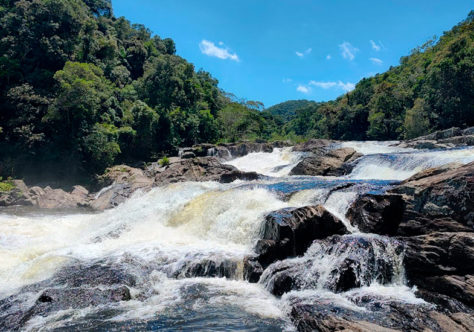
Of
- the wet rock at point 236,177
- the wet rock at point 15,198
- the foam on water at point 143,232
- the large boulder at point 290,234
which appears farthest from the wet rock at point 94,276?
the wet rock at point 15,198

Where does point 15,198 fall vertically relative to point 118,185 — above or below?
below

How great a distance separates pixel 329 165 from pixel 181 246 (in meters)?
12.9

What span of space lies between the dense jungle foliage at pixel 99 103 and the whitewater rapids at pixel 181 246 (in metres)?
9.41

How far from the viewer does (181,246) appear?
10.8 metres

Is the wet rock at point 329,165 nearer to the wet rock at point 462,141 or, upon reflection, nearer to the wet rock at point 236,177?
the wet rock at point 236,177

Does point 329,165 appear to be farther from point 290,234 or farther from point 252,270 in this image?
point 252,270

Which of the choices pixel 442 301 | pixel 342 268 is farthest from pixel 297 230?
pixel 442 301

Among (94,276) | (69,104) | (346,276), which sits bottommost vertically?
(94,276)

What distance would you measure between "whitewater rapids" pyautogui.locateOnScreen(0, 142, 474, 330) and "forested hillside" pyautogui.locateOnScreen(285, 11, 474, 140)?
18946 mm

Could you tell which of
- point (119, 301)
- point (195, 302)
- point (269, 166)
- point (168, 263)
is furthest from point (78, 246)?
point (269, 166)

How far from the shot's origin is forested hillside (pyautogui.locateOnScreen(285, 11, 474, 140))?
1243 inches

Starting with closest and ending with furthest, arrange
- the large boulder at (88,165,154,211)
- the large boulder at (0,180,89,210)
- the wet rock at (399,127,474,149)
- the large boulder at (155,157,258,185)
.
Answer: the large boulder at (0,180,89,210) → the large boulder at (88,165,154,211) → the wet rock at (399,127,474,149) → the large boulder at (155,157,258,185)

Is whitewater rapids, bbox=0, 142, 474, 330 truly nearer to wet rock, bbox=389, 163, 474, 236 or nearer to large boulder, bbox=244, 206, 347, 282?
large boulder, bbox=244, 206, 347, 282

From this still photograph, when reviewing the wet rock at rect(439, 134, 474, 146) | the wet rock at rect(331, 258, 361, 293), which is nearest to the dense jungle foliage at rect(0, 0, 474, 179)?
the wet rock at rect(439, 134, 474, 146)
